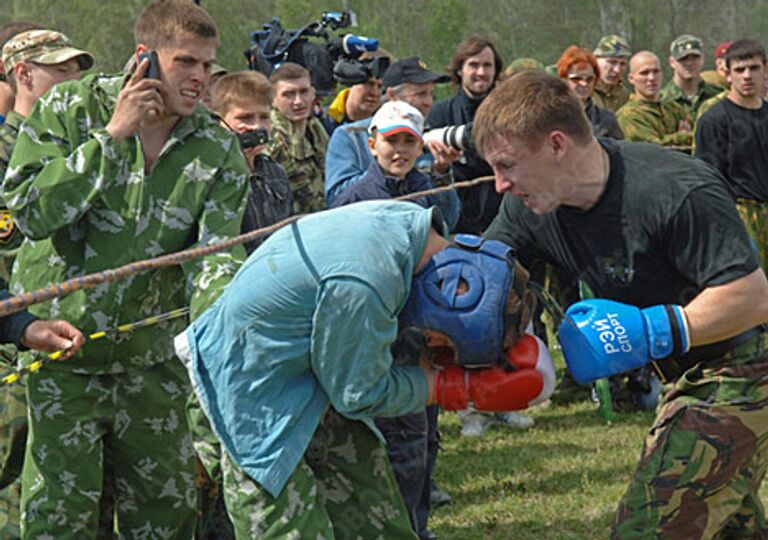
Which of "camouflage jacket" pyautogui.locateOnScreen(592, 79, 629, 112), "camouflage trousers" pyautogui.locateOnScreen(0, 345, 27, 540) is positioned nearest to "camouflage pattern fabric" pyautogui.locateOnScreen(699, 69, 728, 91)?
"camouflage jacket" pyautogui.locateOnScreen(592, 79, 629, 112)

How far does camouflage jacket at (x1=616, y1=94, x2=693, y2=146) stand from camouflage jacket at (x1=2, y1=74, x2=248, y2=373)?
18.1ft

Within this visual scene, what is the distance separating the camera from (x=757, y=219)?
859 cm

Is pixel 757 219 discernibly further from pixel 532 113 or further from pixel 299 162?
pixel 532 113

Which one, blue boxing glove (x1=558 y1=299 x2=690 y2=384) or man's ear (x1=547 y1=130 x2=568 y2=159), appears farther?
man's ear (x1=547 y1=130 x2=568 y2=159)

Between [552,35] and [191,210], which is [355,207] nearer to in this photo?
[191,210]

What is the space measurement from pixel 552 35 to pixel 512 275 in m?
23.3

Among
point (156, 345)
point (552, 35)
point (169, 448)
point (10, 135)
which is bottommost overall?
point (552, 35)

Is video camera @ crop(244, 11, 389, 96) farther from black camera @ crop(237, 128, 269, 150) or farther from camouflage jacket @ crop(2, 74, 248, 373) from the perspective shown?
camouflage jacket @ crop(2, 74, 248, 373)

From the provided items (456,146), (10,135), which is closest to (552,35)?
(456,146)

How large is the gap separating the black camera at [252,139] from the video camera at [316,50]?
2190 millimetres

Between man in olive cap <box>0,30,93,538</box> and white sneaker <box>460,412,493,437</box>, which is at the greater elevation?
man in olive cap <box>0,30,93,538</box>

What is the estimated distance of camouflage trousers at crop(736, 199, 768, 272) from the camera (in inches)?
337

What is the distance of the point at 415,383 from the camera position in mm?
3172

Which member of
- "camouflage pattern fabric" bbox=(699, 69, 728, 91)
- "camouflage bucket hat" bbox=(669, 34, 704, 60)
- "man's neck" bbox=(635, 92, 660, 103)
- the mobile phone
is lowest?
"camouflage pattern fabric" bbox=(699, 69, 728, 91)
